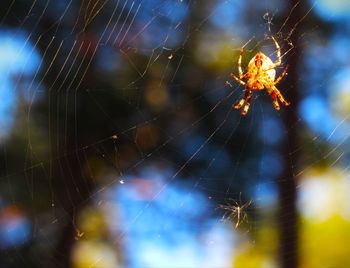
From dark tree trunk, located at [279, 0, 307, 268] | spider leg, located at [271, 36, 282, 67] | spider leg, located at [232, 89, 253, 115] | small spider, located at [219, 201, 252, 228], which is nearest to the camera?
spider leg, located at [271, 36, 282, 67]

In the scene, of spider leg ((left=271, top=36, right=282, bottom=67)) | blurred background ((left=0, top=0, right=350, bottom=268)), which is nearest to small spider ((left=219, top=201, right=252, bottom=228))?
blurred background ((left=0, top=0, right=350, bottom=268))

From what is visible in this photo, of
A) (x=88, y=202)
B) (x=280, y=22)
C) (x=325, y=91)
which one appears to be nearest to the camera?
(x=280, y=22)

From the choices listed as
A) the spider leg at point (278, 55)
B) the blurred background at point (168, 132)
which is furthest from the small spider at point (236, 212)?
the spider leg at point (278, 55)

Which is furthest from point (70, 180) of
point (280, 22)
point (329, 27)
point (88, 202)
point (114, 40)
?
point (329, 27)

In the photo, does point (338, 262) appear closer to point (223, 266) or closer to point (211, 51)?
point (223, 266)

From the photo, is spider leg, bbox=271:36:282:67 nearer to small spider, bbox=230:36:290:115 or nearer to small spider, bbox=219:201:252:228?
small spider, bbox=230:36:290:115
